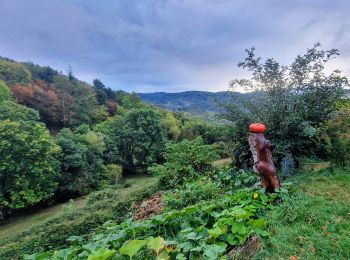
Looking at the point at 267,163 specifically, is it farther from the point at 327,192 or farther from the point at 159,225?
the point at 159,225

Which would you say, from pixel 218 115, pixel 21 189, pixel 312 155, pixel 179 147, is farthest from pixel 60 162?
pixel 312 155

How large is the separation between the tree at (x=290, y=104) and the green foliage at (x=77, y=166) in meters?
20.9

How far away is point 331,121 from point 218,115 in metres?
3.11

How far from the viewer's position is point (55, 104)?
159 ft

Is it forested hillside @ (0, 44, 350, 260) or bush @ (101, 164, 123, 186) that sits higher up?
forested hillside @ (0, 44, 350, 260)

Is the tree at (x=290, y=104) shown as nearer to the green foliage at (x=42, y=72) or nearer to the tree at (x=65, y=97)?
the tree at (x=65, y=97)

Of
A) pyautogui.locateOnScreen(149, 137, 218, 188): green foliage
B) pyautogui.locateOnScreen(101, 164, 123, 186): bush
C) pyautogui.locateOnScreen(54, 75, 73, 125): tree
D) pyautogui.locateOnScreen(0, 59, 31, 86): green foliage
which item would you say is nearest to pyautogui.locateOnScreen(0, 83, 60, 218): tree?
pyautogui.locateOnScreen(101, 164, 123, 186): bush

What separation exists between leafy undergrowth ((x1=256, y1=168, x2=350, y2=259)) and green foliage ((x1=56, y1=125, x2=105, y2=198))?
77.8 ft

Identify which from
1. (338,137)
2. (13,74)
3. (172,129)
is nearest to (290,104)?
(338,137)

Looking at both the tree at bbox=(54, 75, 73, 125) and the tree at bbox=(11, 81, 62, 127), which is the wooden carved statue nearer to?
the tree at bbox=(54, 75, 73, 125)

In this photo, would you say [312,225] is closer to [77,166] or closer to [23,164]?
[23,164]

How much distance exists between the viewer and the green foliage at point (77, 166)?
26703 mm

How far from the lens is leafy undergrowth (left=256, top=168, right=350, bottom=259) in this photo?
3.54 m

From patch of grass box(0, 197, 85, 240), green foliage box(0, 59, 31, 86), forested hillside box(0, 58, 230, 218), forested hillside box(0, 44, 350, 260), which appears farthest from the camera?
green foliage box(0, 59, 31, 86)
